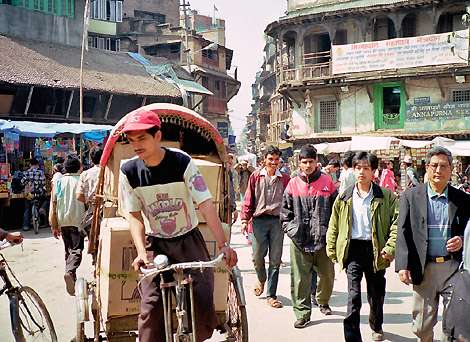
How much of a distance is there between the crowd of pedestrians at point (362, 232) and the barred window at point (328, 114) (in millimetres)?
20393

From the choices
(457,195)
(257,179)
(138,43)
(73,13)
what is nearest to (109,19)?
(138,43)

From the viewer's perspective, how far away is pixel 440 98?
2447 cm

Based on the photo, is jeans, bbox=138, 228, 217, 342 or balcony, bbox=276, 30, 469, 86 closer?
jeans, bbox=138, 228, 217, 342

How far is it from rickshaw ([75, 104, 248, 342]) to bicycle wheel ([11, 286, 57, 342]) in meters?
0.38

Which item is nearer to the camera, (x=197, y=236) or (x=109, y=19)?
(x=197, y=236)

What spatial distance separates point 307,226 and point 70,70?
18148mm

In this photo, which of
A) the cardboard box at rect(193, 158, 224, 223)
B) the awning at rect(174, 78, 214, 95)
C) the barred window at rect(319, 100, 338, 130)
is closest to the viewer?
the cardboard box at rect(193, 158, 224, 223)

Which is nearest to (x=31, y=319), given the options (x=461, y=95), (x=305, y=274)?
(x=305, y=274)

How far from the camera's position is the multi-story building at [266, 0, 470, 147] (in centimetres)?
2360

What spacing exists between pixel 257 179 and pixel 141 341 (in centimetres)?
396

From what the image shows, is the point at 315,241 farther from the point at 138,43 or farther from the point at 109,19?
the point at 138,43

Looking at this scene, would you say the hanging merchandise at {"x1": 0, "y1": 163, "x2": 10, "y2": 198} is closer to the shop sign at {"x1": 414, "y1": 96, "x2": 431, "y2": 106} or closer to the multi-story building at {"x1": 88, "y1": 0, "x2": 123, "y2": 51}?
the shop sign at {"x1": 414, "y1": 96, "x2": 431, "y2": 106}

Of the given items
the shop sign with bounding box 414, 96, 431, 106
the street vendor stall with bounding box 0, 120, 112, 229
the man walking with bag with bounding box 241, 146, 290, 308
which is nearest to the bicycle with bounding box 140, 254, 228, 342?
the man walking with bag with bounding box 241, 146, 290, 308

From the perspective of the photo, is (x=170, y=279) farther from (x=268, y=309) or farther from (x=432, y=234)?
(x=268, y=309)
